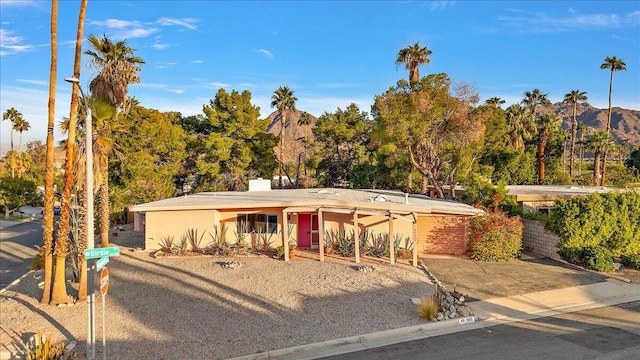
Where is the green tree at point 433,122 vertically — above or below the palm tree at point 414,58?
below

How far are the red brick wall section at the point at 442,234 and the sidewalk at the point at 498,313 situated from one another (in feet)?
20.9

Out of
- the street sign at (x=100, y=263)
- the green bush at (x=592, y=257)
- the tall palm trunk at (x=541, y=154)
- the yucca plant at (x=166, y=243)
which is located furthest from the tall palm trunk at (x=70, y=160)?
the tall palm trunk at (x=541, y=154)

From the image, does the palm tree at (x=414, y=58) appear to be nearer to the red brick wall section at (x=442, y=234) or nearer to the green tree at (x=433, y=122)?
the green tree at (x=433, y=122)

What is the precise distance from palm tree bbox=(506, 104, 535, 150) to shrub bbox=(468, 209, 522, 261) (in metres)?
25.8

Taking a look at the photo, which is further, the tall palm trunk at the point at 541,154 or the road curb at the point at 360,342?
the tall palm trunk at the point at 541,154

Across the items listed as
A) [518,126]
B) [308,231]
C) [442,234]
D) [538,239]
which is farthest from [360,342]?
[518,126]

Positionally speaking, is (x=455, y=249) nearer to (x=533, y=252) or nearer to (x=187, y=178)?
(x=533, y=252)

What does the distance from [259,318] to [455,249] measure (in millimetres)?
12620

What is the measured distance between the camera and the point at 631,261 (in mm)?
18922

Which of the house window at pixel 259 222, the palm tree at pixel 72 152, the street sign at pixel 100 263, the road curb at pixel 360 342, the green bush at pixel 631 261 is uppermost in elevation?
the palm tree at pixel 72 152

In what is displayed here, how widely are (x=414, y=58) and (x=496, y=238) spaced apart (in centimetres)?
1918

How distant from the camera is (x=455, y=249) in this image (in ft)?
71.5

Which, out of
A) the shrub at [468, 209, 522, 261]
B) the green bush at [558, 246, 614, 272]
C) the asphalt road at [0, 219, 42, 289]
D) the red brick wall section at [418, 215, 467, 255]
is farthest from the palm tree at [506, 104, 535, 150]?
the asphalt road at [0, 219, 42, 289]

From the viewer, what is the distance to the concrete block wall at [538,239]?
20781 mm
